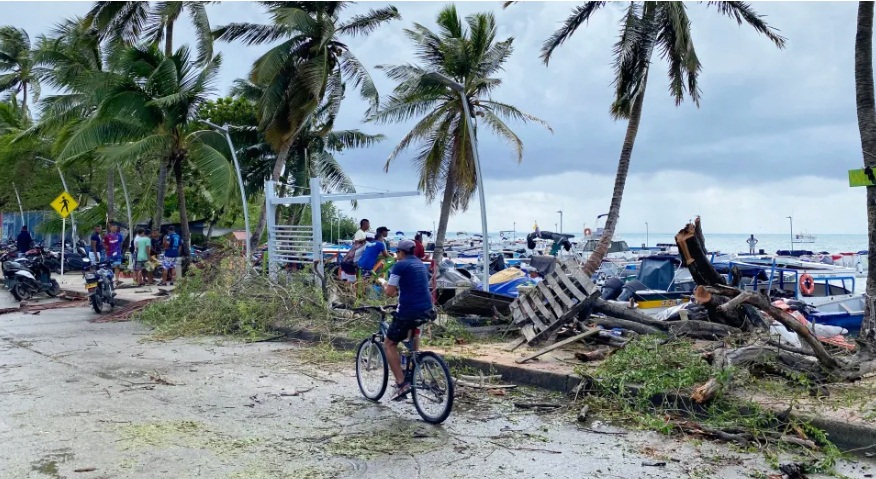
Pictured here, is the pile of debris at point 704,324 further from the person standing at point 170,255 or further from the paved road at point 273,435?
the person standing at point 170,255

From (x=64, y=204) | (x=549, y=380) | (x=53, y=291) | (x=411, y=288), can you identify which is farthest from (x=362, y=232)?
(x=64, y=204)

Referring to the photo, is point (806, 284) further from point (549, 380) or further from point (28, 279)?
point (28, 279)

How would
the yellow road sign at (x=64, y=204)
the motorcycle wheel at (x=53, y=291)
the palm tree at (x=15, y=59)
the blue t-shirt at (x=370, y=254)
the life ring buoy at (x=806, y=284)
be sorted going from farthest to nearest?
the palm tree at (x=15, y=59)
the yellow road sign at (x=64, y=204)
the motorcycle wheel at (x=53, y=291)
the life ring buoy at (x=806, y=284)
the blue t-shirt at (x=370, y=254)

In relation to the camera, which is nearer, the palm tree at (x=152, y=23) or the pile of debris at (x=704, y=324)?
the pile of debris at (x=704, y=324)

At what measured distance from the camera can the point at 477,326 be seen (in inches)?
480

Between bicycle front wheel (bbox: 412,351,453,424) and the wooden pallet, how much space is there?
3.72 meters

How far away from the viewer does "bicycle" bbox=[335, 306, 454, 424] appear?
6.93 meters

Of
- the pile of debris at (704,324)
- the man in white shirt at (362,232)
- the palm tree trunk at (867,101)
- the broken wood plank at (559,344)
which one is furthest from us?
the man in white shirt at (362,232)

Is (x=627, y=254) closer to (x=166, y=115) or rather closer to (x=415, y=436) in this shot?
(x=166, y=115)

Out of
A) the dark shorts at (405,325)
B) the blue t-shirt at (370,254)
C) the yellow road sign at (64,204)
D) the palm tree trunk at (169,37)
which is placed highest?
the palm tree trunk at (169,37)

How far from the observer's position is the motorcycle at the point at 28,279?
1862cm

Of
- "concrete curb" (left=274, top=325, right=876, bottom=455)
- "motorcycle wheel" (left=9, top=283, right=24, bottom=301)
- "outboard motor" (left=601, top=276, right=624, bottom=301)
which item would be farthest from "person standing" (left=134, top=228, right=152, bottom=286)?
"outboard motor" (left=601, top=276, right=624, bottom=301)

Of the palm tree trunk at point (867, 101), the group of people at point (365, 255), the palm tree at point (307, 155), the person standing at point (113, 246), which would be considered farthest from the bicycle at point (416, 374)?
the palm tree at point (307, 155)

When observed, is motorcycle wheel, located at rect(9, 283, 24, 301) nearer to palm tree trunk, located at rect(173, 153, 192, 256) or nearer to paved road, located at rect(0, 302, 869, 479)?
palm tree trunk, located at rect(173, 153, 192, 256)
